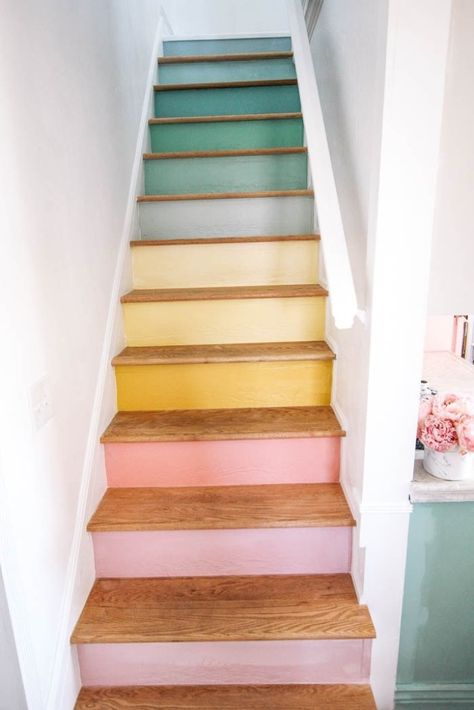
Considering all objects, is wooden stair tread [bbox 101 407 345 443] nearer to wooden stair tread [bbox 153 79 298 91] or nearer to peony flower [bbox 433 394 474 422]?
peony flower [bbox 433 394 474 422]

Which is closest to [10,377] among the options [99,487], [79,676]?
[99,487]

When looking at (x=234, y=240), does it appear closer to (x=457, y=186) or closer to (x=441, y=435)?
(x=457, y=186)

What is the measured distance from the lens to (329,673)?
137 centimetres

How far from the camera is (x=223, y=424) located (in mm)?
1650

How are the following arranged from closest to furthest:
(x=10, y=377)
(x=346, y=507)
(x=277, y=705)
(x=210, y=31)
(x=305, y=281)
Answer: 1. (x=10, y=377)
2. (x=277, y=705)
3. (x=346, y=507)
4. (x=305, y=281)
5. (x=210, y=31)

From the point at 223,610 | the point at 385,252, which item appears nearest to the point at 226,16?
the point at 385,252

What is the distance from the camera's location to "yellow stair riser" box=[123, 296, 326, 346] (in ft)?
6.20

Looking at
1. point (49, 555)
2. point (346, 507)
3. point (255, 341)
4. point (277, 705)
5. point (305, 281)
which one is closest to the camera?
point (49, 555)

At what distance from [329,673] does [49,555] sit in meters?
0.88

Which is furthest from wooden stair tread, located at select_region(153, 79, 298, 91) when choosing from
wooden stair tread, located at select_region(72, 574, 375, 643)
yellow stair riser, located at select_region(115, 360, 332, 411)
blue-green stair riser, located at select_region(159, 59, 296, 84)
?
wooden stair tread, located at select_region(72, 574, 375, 643)

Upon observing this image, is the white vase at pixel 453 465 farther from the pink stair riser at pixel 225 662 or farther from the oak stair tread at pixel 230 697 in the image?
the oak stair tread at pixel 230 697

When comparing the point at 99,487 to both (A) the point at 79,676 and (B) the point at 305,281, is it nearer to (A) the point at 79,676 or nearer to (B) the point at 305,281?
(A) the point at 79,676

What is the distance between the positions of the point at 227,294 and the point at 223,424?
534 mm

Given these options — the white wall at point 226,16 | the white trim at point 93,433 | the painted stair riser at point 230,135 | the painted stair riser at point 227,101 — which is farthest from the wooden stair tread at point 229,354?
the white wall at point 226,16
